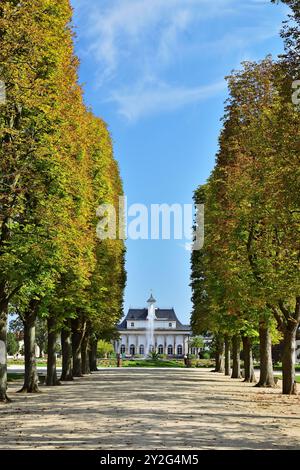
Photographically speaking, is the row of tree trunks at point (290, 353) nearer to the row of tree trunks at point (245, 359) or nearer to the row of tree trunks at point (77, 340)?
the row of tree trunks at point (245, 359)

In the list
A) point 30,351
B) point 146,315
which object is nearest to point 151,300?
point 146,315

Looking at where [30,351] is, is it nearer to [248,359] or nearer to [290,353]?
[290,353]

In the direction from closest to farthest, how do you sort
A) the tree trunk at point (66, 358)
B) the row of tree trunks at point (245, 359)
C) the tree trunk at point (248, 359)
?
1. the tree trunk at point (66, 358)
2. the tree trunk at point (248, 359)
3. the row of tree trunks at point (245, 359)

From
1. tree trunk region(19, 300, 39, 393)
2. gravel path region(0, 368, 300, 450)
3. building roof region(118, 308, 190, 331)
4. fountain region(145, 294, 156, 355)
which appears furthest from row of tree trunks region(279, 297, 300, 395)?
building roof region(118, 308, 190, 331)

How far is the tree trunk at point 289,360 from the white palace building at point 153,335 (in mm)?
157094

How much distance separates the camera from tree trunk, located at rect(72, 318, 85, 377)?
4453 centimetres

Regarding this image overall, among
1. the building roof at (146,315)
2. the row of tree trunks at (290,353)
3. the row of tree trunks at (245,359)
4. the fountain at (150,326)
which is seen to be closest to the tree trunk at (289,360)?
the row of tree trunks at (290,353)

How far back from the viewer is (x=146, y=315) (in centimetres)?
19800

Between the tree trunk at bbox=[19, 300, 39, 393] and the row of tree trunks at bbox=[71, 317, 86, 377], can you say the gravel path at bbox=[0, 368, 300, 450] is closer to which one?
the tree trunk at bbox=[19, 300, 39, 393]

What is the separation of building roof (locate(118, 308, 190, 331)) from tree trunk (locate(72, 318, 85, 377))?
477ft

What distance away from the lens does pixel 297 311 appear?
100 feet

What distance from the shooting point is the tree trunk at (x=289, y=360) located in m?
30.5

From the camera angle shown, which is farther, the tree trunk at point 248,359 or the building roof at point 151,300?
the building roof at point 151,300
